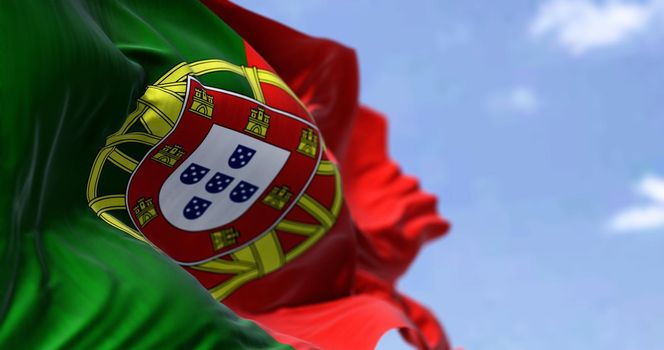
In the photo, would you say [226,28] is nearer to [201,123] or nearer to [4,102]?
[201,123]

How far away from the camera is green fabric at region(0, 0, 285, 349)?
103 cm

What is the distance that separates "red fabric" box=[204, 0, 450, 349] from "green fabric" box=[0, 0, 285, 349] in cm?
22

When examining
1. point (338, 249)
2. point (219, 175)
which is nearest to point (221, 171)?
point (219, 175)

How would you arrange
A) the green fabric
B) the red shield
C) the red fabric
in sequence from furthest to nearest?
1. the red fabric
2. the red shield
3. the green fabric

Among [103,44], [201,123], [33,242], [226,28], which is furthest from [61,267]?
[226,28]

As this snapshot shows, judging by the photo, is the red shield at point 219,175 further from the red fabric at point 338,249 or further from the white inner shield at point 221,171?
the red fabric at point 338,249

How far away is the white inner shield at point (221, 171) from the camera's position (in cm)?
162

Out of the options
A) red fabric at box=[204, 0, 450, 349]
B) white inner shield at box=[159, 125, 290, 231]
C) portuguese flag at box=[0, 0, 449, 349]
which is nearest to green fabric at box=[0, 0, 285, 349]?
portuguese flag at box=[0, 0, 449, 349]

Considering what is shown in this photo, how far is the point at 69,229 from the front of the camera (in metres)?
1.16

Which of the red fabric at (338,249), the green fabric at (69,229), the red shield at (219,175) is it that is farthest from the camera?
the red fabric at (338,249)

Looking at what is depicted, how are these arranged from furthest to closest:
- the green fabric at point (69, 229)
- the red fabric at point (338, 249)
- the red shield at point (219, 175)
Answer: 1. the red fabric at point (338, 249)
2. the red shield at point (219, 175)
3. the green fabric at point (69, 229)

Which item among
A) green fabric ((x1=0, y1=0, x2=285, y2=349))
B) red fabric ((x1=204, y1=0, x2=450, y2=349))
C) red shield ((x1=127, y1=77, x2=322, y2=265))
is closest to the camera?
green fabric ((x1=0, y1=0, x2=285, y2=349))

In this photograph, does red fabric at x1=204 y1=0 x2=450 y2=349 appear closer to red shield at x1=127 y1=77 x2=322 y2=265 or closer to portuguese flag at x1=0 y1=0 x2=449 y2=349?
portuguese flag at x1=0 y1=0 x2=449 y2=349

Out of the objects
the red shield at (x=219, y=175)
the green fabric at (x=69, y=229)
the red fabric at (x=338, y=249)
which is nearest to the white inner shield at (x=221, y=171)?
the red shield at (x=219, y=175)
